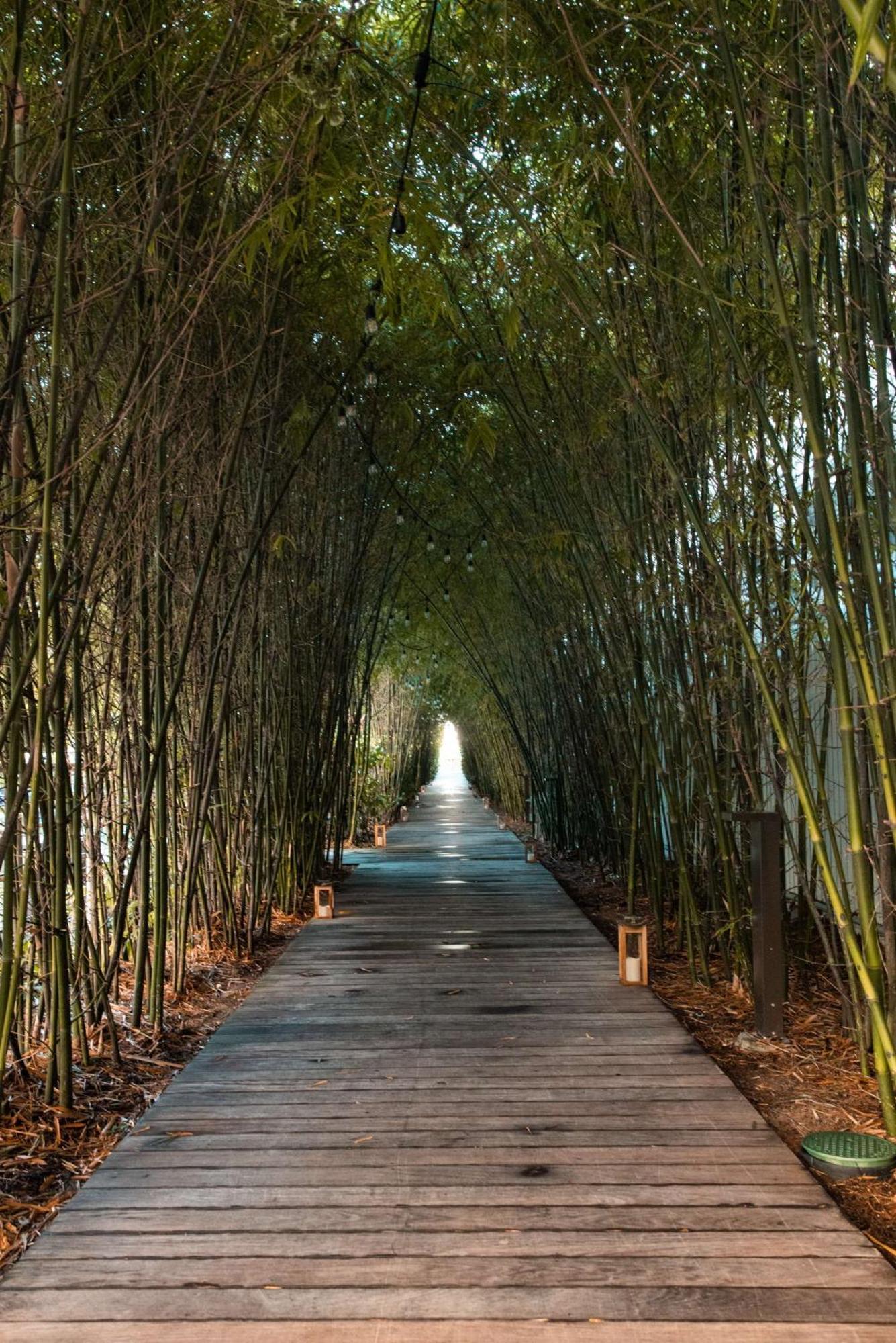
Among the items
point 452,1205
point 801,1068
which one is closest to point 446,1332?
point 452,1205

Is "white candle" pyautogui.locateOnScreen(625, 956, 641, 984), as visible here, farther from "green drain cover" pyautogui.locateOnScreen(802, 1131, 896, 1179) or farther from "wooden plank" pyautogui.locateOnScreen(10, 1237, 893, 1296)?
"wooden plank" pyautogui.locateOnScreen(10, 1237, 893, 1296)

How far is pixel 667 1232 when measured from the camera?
1.52 m

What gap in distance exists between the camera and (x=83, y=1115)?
6.73 feet

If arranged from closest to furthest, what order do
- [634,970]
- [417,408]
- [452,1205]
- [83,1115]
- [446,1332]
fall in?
[446,1332] → [452,1205] → [83,1115] → [634,970] → [417,408]

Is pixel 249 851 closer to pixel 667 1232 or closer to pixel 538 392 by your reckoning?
pixel 538 392

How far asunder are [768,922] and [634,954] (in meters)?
0.75

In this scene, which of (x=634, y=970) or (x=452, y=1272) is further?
(x=634, y=970)

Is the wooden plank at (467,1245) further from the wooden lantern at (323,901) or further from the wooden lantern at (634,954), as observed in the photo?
the wooden lantern at (323,901)

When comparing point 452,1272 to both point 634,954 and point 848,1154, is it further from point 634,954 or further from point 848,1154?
point 634,954

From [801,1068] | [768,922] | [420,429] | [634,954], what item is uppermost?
[420,429]

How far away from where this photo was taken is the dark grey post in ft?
8.09

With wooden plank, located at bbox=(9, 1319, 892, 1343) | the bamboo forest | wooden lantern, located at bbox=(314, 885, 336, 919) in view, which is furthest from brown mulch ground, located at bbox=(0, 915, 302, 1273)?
wooden lantern, located at bbox=(314, 885, 336, 919)

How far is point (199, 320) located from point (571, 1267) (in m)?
2.40

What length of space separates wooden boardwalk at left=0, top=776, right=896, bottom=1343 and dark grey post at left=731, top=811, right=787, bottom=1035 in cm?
23
